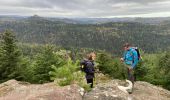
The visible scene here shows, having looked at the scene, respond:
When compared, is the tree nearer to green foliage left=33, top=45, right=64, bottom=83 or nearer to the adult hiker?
green foliage left=33, top=45, right=64, bottom=83

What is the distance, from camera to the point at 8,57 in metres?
37.6

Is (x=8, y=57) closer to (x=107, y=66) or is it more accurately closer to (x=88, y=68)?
(x=107, y=66)

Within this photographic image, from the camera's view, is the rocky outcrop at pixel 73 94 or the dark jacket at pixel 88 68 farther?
the dark jacket at pixel 88 68

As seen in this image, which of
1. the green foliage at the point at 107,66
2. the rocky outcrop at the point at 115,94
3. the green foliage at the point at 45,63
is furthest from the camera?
the green foliage at the point at 107,66

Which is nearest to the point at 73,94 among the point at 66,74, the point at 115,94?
the point at 66,74

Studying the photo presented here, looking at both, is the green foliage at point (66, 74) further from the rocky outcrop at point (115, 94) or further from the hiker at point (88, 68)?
the hiker at point (88, 68)

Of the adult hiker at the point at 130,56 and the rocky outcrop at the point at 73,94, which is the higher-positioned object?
the adult hiker at the point at 130,56

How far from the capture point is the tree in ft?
122

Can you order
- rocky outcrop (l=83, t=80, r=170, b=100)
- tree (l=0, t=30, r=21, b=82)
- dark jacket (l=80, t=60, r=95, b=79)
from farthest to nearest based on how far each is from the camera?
1. tree (l=0, t=30, r=21, b=82)
2. dark jacket (l=80, t=60, r=95, b=79)
3. rocky outcrop (l=83, t=80, r=170, b=100)

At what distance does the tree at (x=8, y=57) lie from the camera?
3722 cm

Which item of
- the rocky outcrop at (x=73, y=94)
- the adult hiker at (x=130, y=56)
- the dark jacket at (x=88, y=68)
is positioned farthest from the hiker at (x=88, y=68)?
the adult hiker at (x=130, y=56)

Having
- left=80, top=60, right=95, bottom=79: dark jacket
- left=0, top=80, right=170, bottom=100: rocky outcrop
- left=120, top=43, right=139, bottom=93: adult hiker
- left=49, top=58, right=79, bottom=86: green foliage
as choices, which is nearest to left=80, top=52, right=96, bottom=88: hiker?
left=80, top=60, right=95, bottom=79: dark jacket

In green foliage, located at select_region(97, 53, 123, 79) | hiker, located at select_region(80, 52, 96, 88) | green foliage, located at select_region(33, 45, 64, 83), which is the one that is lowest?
green foliage, located at select_region(97, 53, 123, 79)

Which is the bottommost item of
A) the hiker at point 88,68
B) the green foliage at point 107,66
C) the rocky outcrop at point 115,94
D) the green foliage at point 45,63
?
the green foliage at point 107,66
